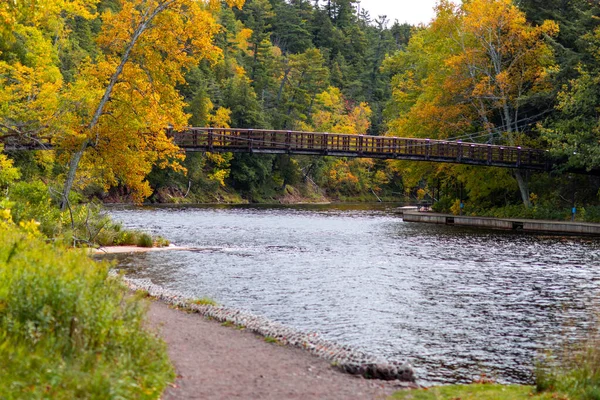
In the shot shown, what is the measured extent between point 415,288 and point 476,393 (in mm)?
11119

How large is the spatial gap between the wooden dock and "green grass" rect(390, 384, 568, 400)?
111 feet

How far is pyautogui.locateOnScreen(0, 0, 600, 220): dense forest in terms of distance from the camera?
90.6 feet

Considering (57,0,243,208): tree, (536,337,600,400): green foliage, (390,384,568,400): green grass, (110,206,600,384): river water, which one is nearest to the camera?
(536,337,600,400): green foliage

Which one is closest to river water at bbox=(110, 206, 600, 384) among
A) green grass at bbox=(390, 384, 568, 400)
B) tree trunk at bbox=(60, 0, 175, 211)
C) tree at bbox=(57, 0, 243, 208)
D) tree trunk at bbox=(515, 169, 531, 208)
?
green grass at bbox=(390, 384, 568, 400)

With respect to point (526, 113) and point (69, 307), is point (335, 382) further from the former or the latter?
point (526, 113)

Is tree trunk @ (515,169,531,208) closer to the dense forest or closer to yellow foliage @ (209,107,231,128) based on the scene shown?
the dense forest

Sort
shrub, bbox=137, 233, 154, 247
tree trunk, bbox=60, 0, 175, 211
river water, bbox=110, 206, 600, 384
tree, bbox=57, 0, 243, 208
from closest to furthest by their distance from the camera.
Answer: river water, bbox=110, 206, 600, 384 < tree trunk, bbox=60, 0, 175, 211 < tree, bbox=57, 0, 243, 208 < shrub, bbox=137, 233, 154, 247

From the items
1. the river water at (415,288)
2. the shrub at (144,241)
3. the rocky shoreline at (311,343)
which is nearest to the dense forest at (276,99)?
the shrub at (144,241)

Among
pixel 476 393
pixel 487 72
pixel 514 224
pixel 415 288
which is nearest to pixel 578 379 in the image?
pixel 476 393

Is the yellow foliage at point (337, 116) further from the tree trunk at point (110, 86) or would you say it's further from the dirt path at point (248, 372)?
the dirt path at point (248, 372)

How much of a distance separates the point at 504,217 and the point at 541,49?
1208cm

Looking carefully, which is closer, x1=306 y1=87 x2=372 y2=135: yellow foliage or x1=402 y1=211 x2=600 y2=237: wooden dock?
x1=402 y1=211 x2=600 y2=237: wooden dock

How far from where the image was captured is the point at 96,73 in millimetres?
28469

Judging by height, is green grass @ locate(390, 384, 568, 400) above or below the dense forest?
below
